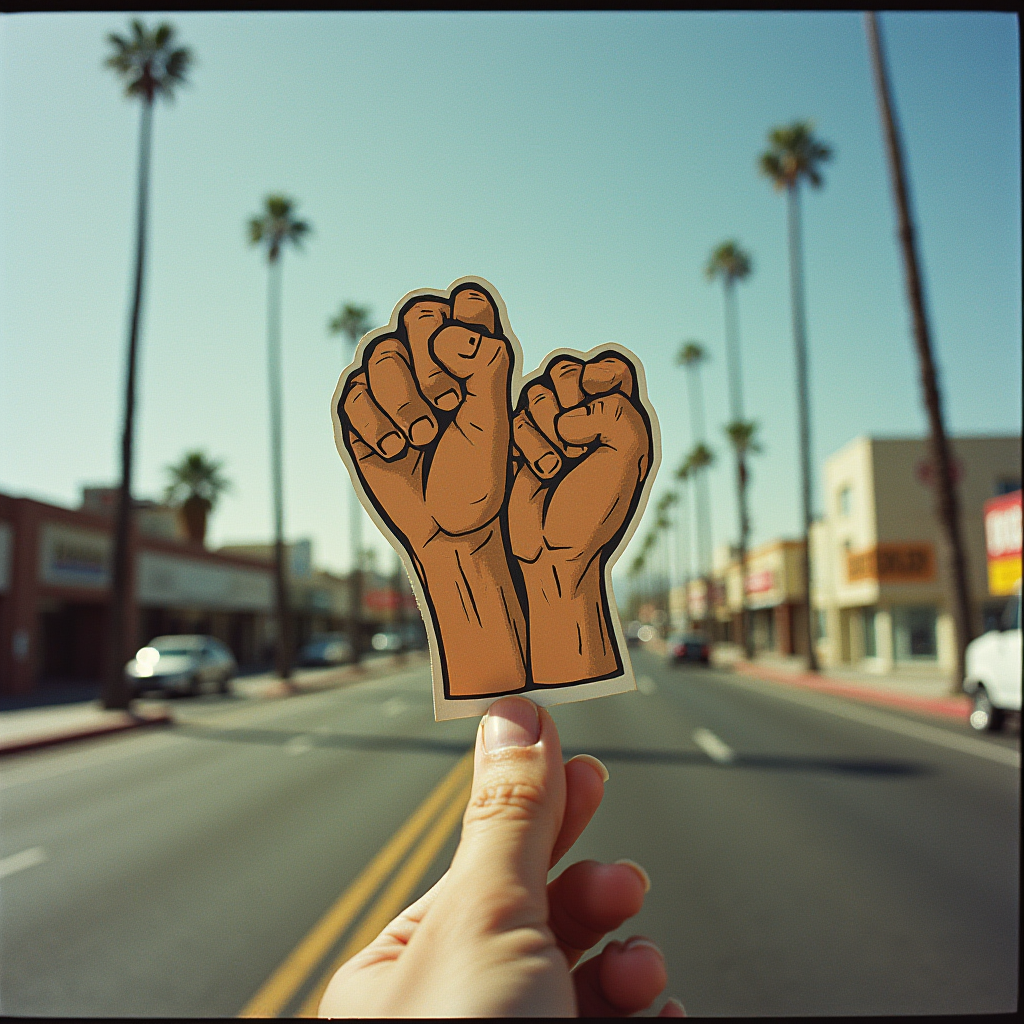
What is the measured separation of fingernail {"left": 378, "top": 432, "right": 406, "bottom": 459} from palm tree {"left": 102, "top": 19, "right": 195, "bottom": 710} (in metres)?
19.6

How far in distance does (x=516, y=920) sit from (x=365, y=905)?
5.09 metres

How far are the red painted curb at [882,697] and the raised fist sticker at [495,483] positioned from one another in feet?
53.5

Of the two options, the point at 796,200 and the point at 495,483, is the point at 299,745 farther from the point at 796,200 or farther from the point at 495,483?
the point at 796,200

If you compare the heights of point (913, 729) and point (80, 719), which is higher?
point (913, 729)

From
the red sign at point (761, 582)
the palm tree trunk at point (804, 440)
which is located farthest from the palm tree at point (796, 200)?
the red sign at point (761, 582)

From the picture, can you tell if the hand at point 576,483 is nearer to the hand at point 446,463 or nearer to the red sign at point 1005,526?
the hand at point 446,463

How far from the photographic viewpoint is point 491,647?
61.1 inches

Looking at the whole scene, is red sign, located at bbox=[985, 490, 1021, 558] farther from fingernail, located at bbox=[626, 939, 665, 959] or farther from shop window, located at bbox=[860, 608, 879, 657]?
fingernail, located at bbox=[626, 939, 665, 959]

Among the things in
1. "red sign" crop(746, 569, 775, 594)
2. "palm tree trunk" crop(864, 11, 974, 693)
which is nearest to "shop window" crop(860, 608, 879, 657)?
"red sign" crop(746, 569, 775, 594)

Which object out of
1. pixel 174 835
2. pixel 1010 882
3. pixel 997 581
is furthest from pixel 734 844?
pixel 997 581

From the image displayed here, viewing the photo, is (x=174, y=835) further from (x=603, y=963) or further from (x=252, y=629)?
(x=252, y=629)

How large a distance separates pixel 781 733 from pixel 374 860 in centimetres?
966

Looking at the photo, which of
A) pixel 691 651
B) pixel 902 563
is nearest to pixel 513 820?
pixel 902 563

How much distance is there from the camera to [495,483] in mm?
1598
